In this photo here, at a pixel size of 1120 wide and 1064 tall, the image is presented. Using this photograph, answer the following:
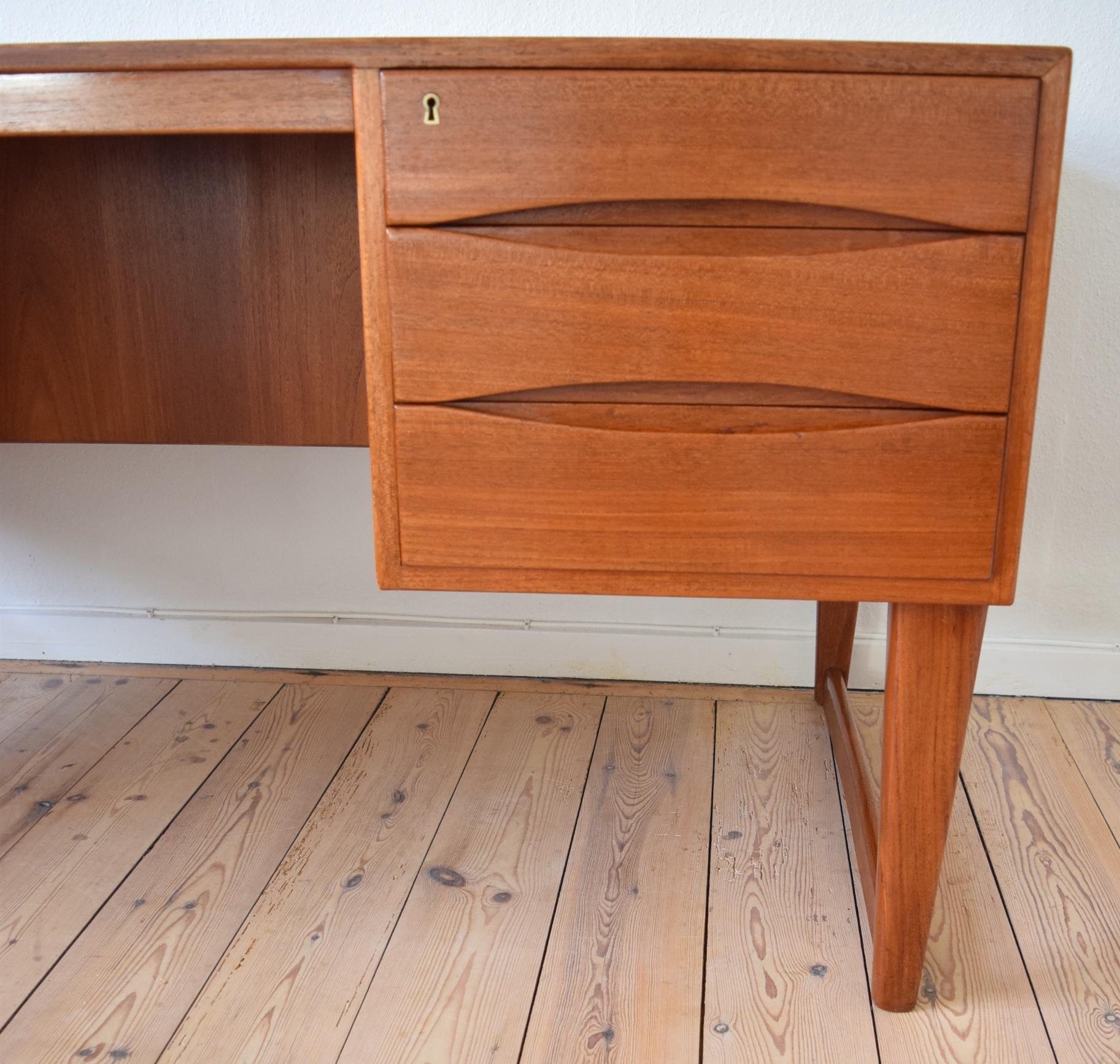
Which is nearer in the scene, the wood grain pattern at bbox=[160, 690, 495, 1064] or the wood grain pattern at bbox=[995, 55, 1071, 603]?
the wood grain pattern at bbox=[995, 55, 1071, 603]

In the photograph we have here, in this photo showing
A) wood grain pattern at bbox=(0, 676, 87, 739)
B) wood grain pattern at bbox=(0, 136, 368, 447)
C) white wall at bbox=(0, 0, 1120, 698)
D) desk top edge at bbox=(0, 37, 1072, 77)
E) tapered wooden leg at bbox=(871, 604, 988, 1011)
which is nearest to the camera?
desk top edge at bbox=(0, 37, 1072, 77)

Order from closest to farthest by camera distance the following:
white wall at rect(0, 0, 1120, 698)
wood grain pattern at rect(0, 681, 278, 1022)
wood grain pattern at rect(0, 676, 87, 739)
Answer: wood grain pattern at rect(0, 681, 278, 1022) < white wall at rect(0, 0, 1120, 698) < wood grain pattern at rect(0, 676, 87, 739)

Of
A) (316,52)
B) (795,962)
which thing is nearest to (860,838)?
(795,962)

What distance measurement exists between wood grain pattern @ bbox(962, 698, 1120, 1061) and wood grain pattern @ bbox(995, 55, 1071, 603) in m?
0.39

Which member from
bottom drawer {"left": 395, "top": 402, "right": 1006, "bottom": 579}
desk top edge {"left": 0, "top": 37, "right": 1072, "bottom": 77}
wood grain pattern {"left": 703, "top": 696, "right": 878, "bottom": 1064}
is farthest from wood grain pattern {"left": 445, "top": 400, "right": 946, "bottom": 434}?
wood grain pattern {"left": 703, "top": 696, "right": 878, "bottom": 1064}

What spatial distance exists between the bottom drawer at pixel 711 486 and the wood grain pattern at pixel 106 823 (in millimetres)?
581

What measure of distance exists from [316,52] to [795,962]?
882mm

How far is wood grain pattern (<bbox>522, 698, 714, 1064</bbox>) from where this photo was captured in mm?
911

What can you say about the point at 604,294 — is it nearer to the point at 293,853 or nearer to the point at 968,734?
the point at 293,853

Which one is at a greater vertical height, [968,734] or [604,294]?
[604,294]

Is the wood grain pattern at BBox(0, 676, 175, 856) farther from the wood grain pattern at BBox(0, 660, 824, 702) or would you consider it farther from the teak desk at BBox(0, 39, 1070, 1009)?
the teak desk at BBox(0, 39, 1070, 1009)

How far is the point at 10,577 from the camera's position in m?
1.67

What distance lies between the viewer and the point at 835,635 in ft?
4.75

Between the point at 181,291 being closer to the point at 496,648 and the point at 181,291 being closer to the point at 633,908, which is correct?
the point at 496,648
